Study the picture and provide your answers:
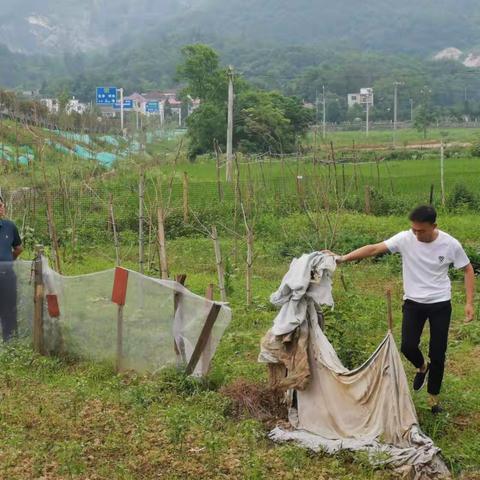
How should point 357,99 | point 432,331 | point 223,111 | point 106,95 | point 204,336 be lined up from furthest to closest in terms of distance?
1. point 357,99
2. point 106,95
3. point 223,111
4. point 204,336
5. point 432,331

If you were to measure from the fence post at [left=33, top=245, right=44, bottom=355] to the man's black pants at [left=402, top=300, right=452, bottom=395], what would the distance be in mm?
3117

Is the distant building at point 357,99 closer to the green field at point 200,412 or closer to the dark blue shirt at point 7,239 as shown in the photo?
the green field at point 200,412

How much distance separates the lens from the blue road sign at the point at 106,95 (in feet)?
156

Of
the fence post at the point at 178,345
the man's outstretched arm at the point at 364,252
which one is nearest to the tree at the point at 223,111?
the fence post at the point at 178,345

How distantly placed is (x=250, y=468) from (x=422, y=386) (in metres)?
1.71

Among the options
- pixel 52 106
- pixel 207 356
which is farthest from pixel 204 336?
pixel 52 106

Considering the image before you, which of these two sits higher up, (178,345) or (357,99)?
(357,99)

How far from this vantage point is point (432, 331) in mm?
5227

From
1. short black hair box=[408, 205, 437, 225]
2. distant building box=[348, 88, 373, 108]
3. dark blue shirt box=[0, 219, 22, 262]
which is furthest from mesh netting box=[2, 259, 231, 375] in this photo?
distant building box=[348, 88, 373, 108]

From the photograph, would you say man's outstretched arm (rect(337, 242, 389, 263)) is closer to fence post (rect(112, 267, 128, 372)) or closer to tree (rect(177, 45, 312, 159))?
fence post (rect(112, 267, 128, 372))

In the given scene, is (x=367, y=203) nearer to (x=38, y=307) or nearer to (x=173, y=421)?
(x=38, y=307)

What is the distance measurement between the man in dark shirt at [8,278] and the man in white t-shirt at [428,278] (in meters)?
3.07

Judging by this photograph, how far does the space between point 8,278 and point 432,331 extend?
3.55 metres

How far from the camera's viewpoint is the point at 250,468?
4492mm
